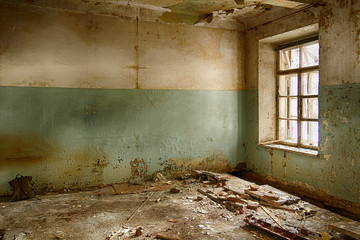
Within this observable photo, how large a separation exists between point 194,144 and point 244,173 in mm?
1299

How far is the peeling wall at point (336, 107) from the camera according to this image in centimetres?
359

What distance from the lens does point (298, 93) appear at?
479 cm

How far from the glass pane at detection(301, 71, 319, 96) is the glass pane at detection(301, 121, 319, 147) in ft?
1.72

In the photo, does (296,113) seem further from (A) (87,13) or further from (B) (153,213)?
(A) (87,13)

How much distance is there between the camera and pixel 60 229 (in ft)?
9.68

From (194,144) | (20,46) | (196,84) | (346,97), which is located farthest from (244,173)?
(20,46)

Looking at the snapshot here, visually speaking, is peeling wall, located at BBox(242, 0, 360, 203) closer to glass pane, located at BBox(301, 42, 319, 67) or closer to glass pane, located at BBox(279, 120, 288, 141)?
glass pane, located at BBox(301, 42, 319, 67)

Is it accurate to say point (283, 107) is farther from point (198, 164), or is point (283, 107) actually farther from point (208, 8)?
point (208, 8)

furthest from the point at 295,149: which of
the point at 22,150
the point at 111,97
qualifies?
the point at 22,150

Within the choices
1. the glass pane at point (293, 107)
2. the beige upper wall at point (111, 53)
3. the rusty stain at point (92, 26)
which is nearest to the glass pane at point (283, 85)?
the glass pane at point (293, 107)

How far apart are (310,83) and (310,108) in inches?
16.9

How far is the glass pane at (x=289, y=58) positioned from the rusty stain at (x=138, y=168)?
10.5 feet

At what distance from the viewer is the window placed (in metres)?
4.58

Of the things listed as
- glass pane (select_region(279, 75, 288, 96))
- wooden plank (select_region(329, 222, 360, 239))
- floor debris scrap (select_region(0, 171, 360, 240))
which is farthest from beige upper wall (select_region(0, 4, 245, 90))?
wooden plank (select_region(329, 222, 360, 239))
